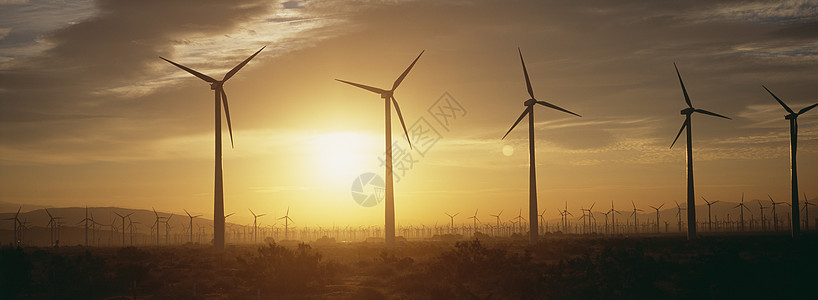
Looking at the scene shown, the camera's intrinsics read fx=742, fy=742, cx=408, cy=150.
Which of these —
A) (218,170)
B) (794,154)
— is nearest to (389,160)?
(218,170)

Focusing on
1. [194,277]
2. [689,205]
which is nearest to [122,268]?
[194,277]

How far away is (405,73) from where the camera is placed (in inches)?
4557

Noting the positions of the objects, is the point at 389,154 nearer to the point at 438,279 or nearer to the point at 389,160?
the point at 389,160

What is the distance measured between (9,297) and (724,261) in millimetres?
55702

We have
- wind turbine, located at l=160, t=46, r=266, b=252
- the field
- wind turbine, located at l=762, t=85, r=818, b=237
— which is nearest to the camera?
the field

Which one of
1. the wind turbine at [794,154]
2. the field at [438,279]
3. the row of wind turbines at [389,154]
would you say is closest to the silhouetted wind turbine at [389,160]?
the row of wind turbines at [389,154]

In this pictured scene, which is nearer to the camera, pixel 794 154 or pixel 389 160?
pixel 389 160

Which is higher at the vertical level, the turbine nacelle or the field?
the turbine nacelle

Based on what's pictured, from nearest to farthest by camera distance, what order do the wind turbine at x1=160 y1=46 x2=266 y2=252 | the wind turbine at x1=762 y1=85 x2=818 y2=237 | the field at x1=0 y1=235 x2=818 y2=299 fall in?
1. the field at x1=0 y1=235 x2=818 y2=299
2. the wind turbine at x1=160 y1=46 x2=266 y2=252
3. the wind turbine at x1=762 y1=85 x2=818 y2=237

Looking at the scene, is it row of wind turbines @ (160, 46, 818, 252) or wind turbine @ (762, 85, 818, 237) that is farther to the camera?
wind turbine @ (762, 85, 818, 237)

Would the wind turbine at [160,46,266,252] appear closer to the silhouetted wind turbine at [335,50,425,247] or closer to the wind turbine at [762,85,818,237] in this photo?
the silhouetted wind turbine at [335,50,425,247]

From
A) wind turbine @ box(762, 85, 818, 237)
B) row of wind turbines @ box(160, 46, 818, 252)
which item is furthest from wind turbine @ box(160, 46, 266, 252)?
wind turbine @ box(762, 85, 818, 237)

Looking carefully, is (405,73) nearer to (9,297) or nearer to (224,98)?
(224,98)

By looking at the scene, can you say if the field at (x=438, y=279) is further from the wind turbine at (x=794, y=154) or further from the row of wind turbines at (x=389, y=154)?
the wind turbine at (x=794, y=154)
